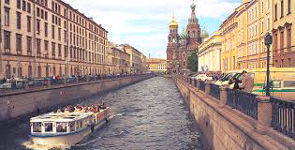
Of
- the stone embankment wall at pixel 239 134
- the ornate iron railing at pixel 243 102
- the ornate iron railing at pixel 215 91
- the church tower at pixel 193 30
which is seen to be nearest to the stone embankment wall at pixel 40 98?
the ornate iron railing at pixel 215 91

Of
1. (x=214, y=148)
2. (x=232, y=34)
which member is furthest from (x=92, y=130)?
(x=232, y=34)

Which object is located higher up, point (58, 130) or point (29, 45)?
point (29, 45)

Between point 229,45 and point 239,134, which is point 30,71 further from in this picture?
point 229,45

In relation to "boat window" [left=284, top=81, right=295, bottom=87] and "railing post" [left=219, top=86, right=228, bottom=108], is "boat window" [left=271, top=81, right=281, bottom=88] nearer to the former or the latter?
"boat window" [left=284, top=81, right=295, bottom=87]

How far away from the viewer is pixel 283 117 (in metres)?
8.95

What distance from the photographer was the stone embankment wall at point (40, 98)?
28.0 meters

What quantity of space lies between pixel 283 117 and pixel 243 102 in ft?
13.0

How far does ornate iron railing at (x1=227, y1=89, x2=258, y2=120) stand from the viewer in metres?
11.5

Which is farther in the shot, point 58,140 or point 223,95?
point 58,140

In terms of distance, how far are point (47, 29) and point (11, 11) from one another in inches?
514

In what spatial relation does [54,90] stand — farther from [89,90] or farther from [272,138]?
[272,138]

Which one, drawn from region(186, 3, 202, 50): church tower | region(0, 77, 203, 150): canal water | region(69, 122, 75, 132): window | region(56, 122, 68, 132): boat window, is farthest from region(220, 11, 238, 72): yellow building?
region(186, 3, 202, 50): church tower

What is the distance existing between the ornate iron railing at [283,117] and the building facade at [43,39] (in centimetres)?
3688

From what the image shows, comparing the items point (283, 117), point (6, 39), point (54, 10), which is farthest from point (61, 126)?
point (54, 10)
